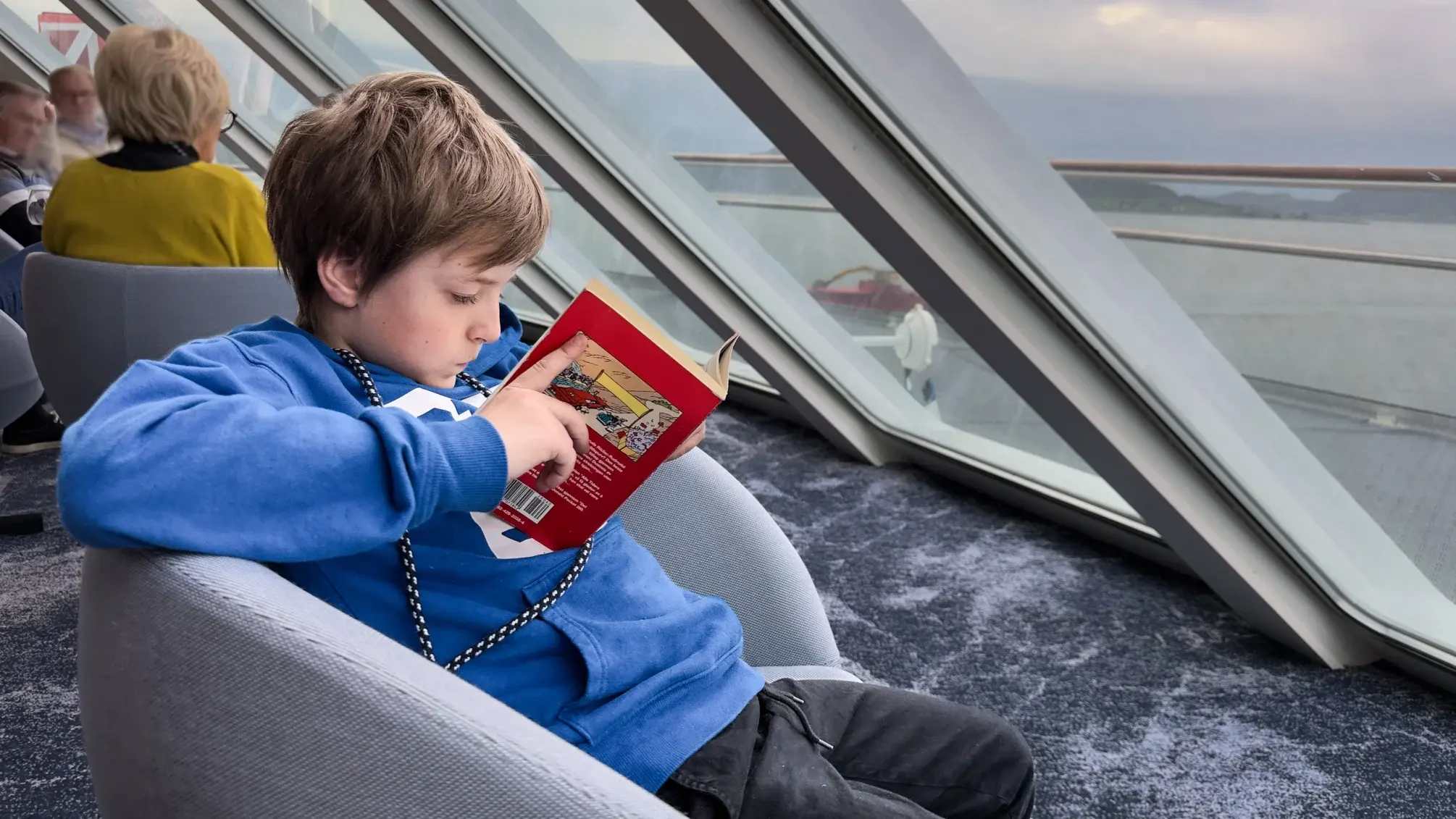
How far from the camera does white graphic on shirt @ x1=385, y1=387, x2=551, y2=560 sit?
98cm

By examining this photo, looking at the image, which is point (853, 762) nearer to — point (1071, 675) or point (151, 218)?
point (1071, 675)

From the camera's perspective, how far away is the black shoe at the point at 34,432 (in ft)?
11.3

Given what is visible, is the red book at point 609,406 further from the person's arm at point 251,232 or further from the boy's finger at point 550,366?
the person's arm at point 251,232

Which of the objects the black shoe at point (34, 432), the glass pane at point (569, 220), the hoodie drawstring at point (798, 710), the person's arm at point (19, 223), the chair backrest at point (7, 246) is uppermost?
the hoodie drawstring at point (798, 710)

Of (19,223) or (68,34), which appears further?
(68,34)

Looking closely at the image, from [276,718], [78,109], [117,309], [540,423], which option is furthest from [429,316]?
[78,109]

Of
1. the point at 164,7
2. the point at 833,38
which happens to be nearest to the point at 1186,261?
the point at 833,38

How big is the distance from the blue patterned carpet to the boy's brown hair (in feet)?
3.48

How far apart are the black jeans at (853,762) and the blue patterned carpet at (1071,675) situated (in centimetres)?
60

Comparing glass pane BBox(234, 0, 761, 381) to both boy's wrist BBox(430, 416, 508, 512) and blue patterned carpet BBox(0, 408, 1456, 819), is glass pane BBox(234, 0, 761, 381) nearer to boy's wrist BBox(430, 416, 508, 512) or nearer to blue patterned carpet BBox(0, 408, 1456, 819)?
blue patterned carpet BBox(0, 408, 1456, 819)

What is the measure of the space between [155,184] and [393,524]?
70.0 inches

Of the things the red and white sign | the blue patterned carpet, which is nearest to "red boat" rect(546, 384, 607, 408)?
the blue patterned carpet

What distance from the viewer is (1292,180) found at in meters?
1.84

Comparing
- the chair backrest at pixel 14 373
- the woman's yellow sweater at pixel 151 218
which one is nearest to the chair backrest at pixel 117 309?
the woman's yellow sweater at pixel 151 218
